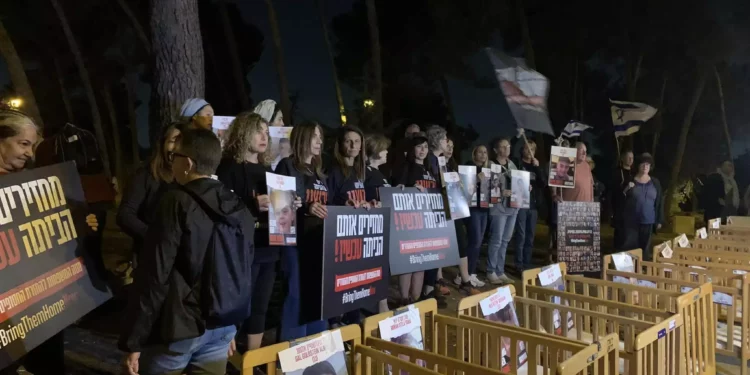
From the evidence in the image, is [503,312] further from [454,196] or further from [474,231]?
[474,231]

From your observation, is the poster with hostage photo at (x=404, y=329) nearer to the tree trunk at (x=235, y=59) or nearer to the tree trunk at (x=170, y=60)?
the tree trunk at (x=170, y=60)

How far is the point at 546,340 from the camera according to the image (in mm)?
1905

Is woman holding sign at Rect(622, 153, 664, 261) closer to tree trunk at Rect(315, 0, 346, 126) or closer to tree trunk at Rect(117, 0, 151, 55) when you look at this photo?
tree trunk at Rect(315, 0, 346, 126)

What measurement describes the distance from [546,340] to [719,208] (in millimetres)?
7774

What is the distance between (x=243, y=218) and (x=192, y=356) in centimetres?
54

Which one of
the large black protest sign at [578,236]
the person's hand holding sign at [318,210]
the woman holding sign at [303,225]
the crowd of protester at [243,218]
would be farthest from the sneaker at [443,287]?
the person's hand holding sign at [318,210]

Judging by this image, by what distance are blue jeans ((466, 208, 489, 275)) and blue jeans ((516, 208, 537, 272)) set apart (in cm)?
86

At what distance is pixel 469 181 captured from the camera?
495cm

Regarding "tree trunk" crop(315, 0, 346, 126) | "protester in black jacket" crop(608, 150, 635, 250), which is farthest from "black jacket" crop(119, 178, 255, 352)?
"tree trunk" crop(315, 0, 346, 126)

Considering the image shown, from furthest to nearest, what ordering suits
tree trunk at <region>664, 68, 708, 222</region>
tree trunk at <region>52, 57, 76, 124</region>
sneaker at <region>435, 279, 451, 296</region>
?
1. tree trunk at <region>664, 68, 708, 222</region>
2. tree trunk at <region>52, 57, 76, 124</region>
3. sneaker at <region>435, 279, 451, 296</region>

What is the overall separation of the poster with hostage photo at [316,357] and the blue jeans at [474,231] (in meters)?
3.55

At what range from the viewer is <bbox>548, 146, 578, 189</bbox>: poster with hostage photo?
5.63 meters

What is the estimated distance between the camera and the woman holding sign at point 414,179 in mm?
4285

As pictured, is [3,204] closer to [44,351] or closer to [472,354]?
[44,351]
